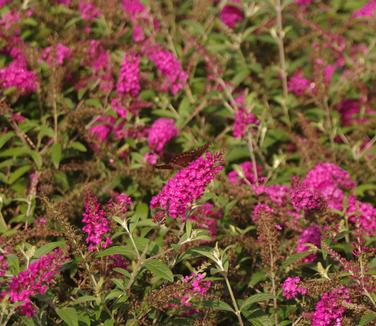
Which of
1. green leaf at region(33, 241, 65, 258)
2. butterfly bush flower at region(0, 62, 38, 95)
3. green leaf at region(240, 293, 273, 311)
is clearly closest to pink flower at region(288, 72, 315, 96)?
butterfly bush flower at region(0, 62, 38, 95)

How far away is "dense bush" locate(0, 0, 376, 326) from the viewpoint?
2902 mm

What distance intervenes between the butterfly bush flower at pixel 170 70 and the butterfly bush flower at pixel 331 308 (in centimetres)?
225

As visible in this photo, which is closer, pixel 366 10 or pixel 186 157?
pixel 186 157

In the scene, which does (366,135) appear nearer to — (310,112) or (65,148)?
(310,112)

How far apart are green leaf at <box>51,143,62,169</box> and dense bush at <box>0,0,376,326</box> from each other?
14 millimetres

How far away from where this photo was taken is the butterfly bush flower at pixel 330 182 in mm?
3832

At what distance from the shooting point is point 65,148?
4184 millimetres

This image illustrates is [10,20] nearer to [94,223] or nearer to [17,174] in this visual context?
[17,174]

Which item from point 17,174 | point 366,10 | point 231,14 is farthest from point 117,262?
point 366,10

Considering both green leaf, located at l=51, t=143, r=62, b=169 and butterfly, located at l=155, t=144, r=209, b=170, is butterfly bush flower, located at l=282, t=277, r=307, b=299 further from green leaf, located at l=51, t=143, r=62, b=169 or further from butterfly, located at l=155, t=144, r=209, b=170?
green leaf, located at l=51, t=143, r=62, b=169

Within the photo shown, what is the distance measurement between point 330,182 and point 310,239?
1.72ft

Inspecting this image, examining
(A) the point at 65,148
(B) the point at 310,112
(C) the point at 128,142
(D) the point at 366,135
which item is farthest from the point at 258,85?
(A) the point at 65,148

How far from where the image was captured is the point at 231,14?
564 cm

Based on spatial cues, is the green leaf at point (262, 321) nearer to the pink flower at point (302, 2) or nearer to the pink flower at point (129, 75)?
the pink flower at point (129, 75)
